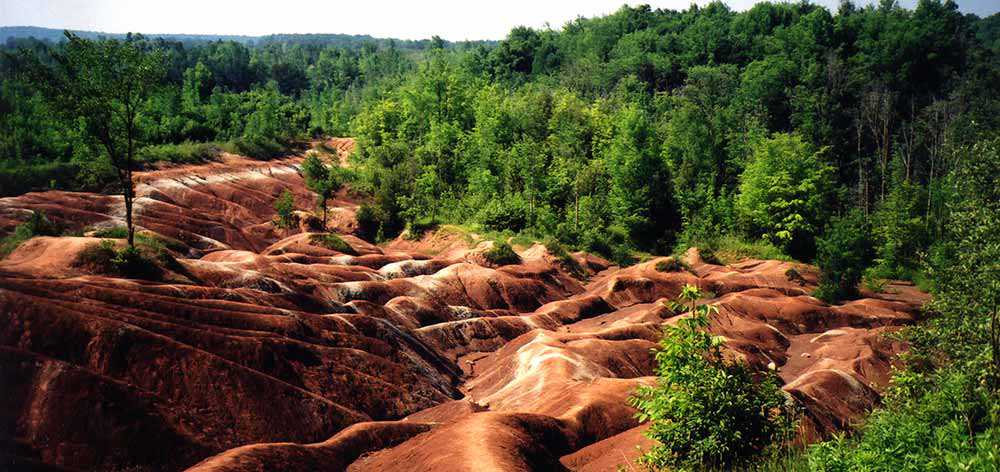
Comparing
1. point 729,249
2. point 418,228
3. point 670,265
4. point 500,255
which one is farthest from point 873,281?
point 418,228

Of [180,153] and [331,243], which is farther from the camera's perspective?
[180,153]

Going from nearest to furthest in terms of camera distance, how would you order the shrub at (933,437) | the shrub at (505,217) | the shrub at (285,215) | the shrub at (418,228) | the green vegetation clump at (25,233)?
the shrub at (933,437)
the green vegetation clump at (25,233)
the shrub at (285,215)
the shrub at (505,217)
the shrub at (418,228)

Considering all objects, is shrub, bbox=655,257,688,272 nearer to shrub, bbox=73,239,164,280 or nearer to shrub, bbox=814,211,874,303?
shrub, bbox=814,211,874,303

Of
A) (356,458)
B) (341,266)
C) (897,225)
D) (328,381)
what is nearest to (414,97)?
(341,266)

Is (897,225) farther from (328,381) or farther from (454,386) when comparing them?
(328,381)

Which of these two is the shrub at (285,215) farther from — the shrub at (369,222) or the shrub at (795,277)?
the shrub at (795,277)

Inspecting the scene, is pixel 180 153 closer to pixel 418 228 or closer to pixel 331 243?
pixel 418 228

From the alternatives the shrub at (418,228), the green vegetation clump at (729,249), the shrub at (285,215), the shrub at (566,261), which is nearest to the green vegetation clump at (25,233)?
the shrub at (285,215)
